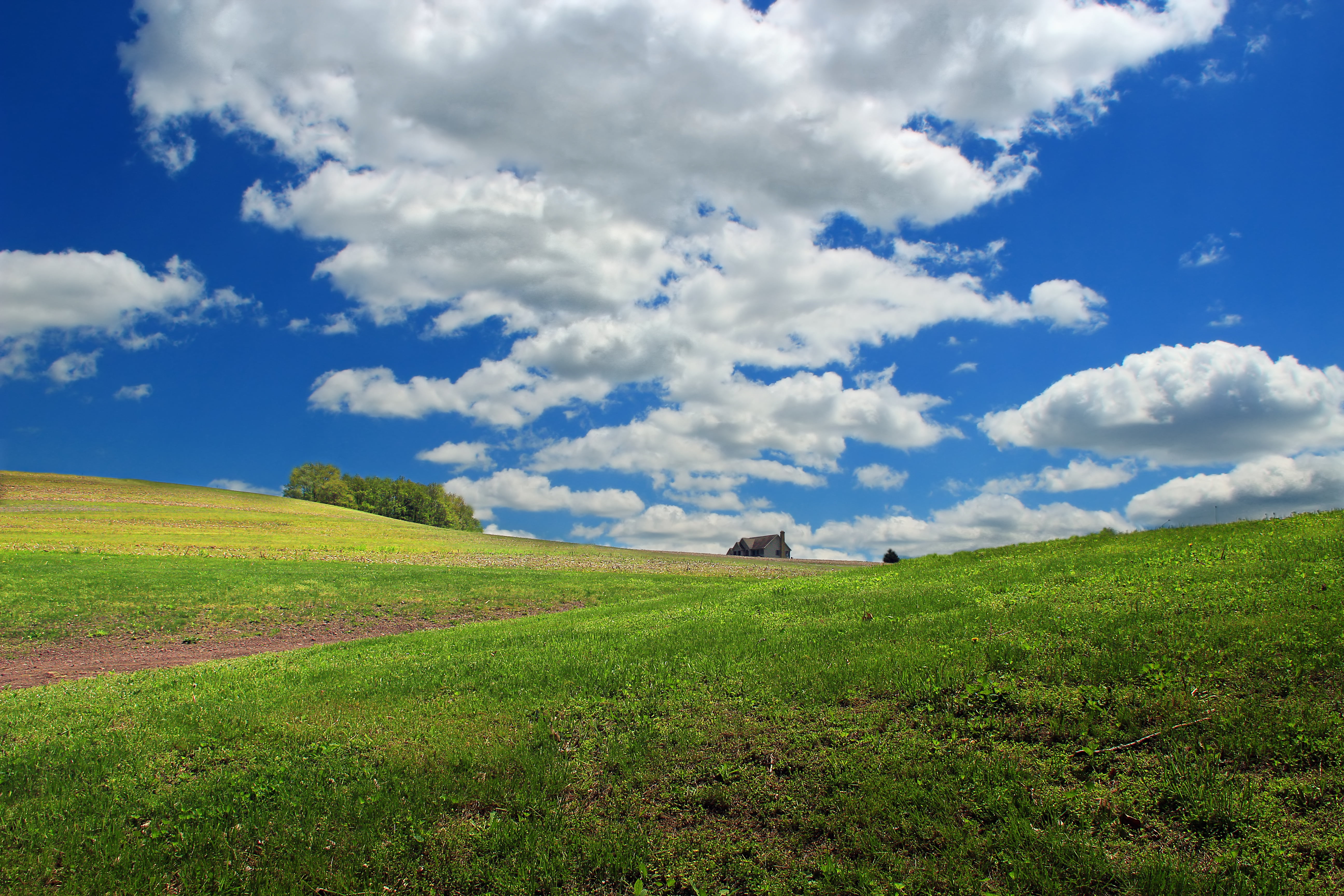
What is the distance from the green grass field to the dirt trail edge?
4017 millimetres

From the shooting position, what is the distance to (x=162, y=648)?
20875 mm

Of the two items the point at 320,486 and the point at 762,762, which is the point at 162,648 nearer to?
the point at 762,762

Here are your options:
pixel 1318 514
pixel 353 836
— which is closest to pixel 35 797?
pixel 353 836

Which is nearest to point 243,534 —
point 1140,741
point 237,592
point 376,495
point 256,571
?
point 256,571

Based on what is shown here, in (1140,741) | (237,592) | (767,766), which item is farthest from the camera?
(237,592)

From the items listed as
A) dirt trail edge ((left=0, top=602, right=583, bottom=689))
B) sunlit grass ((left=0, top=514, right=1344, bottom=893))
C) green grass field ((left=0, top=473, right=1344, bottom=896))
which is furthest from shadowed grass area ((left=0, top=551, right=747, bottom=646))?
sunlit grass ((left=0, top=514, right=1344, bottom=893))

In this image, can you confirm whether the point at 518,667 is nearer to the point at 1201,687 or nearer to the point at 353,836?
the point at 353,836

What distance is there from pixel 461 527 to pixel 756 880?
160277 mm

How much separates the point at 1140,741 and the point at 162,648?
24.8 metres

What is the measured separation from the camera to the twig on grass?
7391 mm

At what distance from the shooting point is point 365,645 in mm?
17781

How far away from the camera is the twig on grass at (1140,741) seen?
24.2 feet

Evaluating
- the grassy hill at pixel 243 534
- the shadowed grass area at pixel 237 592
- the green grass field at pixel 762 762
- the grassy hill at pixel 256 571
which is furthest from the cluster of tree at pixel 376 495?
the green grass field at pixel 762 762

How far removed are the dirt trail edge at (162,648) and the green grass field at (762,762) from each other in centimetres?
402
